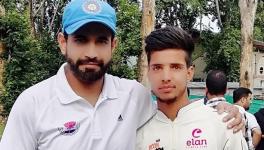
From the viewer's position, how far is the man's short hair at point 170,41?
2.54 metres

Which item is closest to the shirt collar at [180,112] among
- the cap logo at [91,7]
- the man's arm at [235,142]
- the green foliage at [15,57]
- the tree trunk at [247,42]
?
the man's arm at [235,142]


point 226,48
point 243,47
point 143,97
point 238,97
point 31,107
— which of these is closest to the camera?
point 31,107

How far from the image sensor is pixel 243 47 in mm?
16906

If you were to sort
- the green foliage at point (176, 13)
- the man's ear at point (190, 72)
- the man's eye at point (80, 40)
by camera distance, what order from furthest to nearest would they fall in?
the green foliage at point (176, 13) < the man's ear at point (190, 72) < the man's eye at point (80, 40)

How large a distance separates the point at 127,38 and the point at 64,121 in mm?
16865

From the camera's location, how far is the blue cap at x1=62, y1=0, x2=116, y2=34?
234cm

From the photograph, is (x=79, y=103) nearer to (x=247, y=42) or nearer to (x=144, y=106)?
(x=144, y=106)

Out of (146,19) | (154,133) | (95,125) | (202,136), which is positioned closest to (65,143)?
(95,125)

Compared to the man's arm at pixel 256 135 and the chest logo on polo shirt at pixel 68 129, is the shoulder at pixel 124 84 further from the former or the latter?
the man's arm at pixel 256 135

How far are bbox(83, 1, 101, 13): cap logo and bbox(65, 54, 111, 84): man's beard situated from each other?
236 millimetres

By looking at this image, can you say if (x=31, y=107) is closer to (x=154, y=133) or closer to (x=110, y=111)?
(x=110, y=111)

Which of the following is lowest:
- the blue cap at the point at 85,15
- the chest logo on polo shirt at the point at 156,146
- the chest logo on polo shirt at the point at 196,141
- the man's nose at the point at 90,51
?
the chest logo on polo shirt at the point at 156,146

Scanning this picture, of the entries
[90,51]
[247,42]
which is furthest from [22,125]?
[247,42]

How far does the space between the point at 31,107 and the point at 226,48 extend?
24.9 meters
